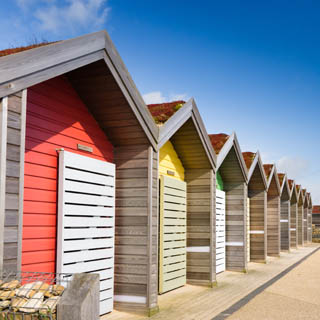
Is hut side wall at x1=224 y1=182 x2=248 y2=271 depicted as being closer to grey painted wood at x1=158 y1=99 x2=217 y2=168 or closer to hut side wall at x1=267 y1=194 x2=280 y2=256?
grey painted wood at x1=158 y1=99 x2=217 y2=168

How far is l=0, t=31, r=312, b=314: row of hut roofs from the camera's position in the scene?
17.2 feet

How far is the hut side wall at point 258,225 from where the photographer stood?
18328 millimetres

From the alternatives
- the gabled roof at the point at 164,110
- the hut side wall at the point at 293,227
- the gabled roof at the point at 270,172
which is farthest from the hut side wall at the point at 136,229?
the hut side wall at the point at 293,227

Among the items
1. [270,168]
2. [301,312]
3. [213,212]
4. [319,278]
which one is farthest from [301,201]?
[301,312]

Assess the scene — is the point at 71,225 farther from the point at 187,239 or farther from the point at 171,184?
the point at 187,239

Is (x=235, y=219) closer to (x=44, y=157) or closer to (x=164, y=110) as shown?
(x=164, y=110)

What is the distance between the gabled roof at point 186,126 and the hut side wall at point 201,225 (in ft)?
1.73

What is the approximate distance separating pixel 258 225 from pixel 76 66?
13.5 m

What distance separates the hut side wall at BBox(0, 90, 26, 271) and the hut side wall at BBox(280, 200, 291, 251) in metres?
21.1

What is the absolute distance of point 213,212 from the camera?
39.2ft

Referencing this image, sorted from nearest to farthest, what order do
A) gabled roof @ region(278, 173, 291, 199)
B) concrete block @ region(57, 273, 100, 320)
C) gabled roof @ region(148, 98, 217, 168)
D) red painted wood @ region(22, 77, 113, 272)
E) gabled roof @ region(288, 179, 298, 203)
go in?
concrete block @ region(57, 273, 100, 320), red painted wood @ region(22, 77, 113, 272), gabled roof @ region(148, 98, 217, 168), gabled roof @ region(278, 173, 291, 199), gabled roof @ region(288, 179, 298, 203)

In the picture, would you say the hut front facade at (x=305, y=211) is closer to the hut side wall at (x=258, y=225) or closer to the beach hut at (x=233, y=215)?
the hut side wall at (x=258, y=225)

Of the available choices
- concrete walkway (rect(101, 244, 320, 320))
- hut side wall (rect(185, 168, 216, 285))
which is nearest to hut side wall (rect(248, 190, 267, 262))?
concrete walkway (rect(101, 244, 320, 320))

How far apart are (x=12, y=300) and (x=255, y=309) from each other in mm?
6089
